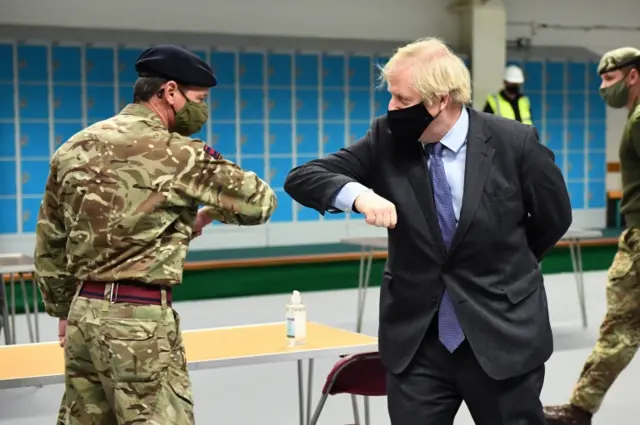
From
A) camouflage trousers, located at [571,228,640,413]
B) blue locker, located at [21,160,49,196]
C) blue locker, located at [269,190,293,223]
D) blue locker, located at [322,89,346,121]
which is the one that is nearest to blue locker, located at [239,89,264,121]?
blue locker, located at [322,89,346,121]

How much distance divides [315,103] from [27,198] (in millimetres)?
3288


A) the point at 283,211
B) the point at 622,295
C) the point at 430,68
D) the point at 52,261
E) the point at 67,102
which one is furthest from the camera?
the point at 283,211

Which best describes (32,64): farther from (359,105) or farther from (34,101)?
(359,105)

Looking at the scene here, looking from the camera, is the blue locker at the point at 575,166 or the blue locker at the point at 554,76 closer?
the blue locker at the point at 554,76

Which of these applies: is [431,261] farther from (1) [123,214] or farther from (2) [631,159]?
(2) [631,159]

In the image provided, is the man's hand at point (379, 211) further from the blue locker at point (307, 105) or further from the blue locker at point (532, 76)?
the blue locker at point (532, 76)

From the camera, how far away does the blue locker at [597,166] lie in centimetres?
1243

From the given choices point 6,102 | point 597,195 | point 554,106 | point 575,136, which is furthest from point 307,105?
point 597,195

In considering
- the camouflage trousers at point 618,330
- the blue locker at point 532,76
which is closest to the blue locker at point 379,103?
the blue locker at point 532,76

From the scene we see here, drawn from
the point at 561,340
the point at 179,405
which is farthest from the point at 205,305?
the point at 179,405

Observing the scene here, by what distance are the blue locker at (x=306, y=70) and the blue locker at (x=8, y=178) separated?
3.19 metres

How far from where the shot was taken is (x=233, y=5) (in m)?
10.6

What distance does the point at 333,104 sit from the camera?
36.0ft

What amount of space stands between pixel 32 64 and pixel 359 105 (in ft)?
12.0
